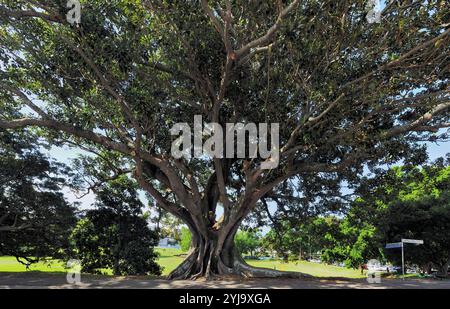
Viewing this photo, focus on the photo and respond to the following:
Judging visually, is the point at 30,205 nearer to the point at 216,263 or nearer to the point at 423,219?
the point at 216,263

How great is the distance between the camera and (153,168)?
1312 centimetres

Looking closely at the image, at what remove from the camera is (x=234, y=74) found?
9.80 m

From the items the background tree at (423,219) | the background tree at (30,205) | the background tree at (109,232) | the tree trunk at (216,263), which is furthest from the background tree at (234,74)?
the background tree at (423,219)

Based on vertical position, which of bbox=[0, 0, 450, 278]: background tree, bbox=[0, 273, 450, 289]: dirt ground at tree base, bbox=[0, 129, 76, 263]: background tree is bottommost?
bbox=[0, 273, 450, 289]: dirt ground at tree base

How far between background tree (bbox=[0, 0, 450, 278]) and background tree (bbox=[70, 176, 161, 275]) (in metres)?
6.06

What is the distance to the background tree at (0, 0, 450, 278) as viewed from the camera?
801cm

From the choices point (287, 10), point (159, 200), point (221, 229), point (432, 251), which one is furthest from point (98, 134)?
point (432, 251)

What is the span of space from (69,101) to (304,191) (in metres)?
9.67

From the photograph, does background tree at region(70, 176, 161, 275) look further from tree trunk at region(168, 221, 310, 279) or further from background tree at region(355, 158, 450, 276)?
background tree at region(355, 158, 450, 276)

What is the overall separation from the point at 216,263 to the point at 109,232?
794 centimetres

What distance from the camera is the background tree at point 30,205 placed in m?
15.2

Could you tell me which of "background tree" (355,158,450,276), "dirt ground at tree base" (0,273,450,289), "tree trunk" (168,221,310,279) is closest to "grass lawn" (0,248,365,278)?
"tree trunk" (168,221,310,279)

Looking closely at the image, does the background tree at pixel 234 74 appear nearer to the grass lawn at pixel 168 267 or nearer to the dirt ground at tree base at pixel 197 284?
the dirt ground at tree base at pixel 197 284

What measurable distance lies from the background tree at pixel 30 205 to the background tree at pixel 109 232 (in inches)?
34.9
